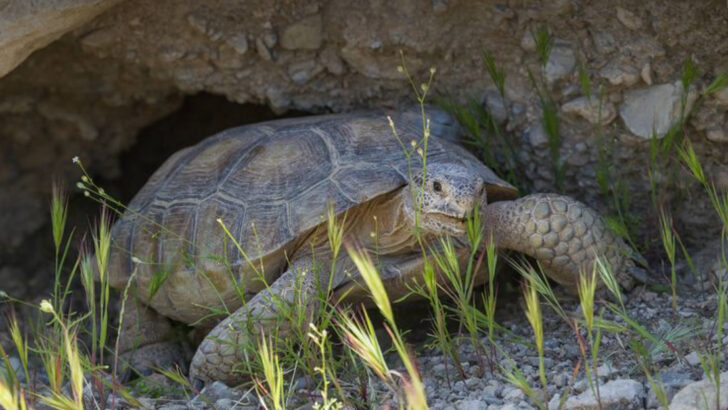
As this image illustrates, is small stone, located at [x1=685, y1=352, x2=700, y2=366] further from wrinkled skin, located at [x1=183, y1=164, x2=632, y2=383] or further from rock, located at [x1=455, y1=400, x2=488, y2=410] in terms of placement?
wrinkled skin, located at [x1=183, y1=164, x2=632, y2=383]

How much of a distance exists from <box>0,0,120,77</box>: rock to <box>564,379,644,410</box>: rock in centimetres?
259

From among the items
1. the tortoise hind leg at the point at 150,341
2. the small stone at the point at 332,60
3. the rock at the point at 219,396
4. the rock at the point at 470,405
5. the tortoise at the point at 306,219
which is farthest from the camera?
the small stone at the point at 332,60

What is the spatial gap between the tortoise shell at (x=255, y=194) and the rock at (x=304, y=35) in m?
0.44

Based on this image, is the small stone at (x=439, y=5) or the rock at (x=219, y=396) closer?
the rock at (x=219, y=396)

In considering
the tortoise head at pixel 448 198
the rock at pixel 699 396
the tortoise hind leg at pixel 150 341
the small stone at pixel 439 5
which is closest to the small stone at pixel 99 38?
the tortoise hind leg at pixel 150 341

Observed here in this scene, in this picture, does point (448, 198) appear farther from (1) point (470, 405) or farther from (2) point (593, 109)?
(2) point (593, 109)

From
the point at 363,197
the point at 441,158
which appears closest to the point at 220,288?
the point at 363,197

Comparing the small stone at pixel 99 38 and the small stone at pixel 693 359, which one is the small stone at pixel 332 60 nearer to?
the small stone at pixel 99 38

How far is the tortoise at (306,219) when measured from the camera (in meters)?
3.21

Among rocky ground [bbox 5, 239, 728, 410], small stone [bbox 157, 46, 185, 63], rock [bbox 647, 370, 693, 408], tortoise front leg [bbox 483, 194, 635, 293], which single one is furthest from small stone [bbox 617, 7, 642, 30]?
small stone [bbox 157, 46, 185, 63]

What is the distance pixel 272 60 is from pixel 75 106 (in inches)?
54.7

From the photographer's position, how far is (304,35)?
14.1 ft

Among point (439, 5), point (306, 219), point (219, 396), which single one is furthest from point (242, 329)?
point (439, 5)

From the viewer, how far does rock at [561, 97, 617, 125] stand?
3768 millimetres
